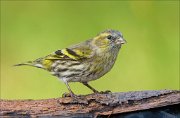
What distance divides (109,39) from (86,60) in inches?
6.5

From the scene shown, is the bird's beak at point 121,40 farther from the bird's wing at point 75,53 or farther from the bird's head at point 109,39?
the bird's wing at point 75,53

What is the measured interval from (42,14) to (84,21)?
1.26ft

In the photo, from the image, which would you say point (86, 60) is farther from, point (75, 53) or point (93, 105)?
point (93, 105)

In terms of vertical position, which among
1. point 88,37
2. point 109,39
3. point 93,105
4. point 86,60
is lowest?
point 93,105

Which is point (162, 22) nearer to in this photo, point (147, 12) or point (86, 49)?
point (147, 12)

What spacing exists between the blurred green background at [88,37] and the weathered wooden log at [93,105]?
5.05 feet

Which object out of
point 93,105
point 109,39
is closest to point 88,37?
point 109,39

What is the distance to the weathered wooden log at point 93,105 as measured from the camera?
281 cm

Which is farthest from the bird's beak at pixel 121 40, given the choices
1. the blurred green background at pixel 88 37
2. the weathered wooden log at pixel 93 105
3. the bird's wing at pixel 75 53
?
the blurred green background at pixel 88 37

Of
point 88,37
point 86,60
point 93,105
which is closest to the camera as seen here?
point 93,105

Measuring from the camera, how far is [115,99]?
2887mm

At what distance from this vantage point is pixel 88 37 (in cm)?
492

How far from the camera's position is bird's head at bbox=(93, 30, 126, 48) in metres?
3.62

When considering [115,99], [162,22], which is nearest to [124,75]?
[162,22]
